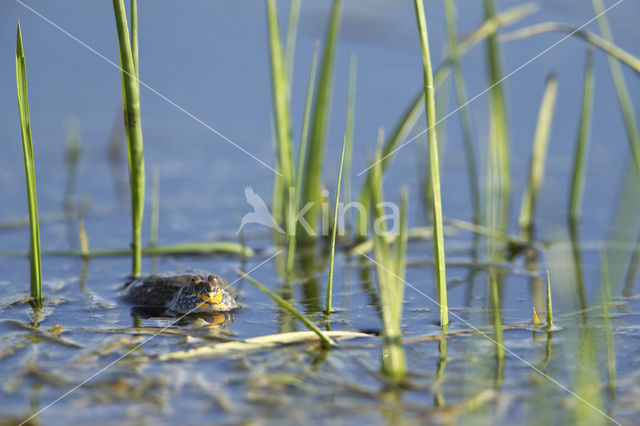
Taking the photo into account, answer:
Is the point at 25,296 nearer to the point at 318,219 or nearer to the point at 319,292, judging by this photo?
A: the point at 319,292

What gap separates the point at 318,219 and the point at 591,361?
196cm

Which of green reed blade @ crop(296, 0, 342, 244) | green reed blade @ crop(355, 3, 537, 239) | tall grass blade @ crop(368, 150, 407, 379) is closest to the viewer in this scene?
tall grass blade @ crop(368, 150, 407, 379)

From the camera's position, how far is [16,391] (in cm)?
200

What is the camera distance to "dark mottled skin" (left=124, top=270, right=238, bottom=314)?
9.56 feet

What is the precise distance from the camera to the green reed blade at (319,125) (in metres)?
3.60

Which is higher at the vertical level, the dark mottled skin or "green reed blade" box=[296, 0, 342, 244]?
"green reed blade" box=[296, 0, 342, 244]

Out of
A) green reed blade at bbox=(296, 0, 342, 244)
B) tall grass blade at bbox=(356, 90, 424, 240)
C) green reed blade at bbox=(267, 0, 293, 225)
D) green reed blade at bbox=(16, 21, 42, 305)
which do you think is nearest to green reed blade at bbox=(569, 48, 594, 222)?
tall grass blade at bbox=(356, 90, 424, 240)

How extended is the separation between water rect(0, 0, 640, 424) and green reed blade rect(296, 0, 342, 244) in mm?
378

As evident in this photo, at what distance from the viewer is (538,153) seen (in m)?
4.19

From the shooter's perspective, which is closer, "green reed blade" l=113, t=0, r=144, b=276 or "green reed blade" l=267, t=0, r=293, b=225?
"green reed blade" l=113, t=0, r=144, b=276

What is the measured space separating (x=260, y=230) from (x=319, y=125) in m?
0.84

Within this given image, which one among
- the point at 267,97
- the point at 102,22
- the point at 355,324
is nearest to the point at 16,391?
the point at 355,324

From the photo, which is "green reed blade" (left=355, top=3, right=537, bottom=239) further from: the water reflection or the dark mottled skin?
the water reflection

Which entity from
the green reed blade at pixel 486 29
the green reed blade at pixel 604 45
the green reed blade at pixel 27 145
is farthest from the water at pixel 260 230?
the green reed blade at pixel 486 29
